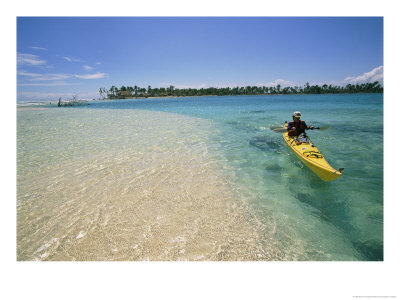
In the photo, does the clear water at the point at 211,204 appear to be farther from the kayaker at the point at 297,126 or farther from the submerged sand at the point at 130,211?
the kayaker at the point at 297,126

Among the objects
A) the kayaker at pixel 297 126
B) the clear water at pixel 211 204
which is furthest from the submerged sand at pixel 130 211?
the kayaker at pixel 297 126

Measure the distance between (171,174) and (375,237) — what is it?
5.40 m

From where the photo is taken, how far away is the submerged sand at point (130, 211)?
3297 mm

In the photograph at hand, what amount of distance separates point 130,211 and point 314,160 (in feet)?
19.3

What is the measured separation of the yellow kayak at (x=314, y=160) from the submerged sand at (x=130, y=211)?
275 cm

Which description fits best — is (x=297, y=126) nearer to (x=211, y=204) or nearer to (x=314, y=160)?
(x=314, y=160)

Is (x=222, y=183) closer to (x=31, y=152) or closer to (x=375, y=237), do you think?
(x=375, y=237)

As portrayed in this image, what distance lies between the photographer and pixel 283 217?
165 inches

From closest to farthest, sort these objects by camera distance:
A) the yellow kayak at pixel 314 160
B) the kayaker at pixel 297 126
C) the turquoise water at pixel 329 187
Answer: the turquoise water at pixel 329 187, the yellow kayak at pixel 314 160, the kayaker at pixel 297 126

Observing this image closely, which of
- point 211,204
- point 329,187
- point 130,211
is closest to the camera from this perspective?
point 130,211

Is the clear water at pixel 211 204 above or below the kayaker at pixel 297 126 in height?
below

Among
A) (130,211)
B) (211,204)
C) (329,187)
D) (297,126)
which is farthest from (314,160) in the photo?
(130,211)

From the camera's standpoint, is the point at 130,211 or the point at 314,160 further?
the point at 314,160

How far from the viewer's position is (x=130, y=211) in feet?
14.3
